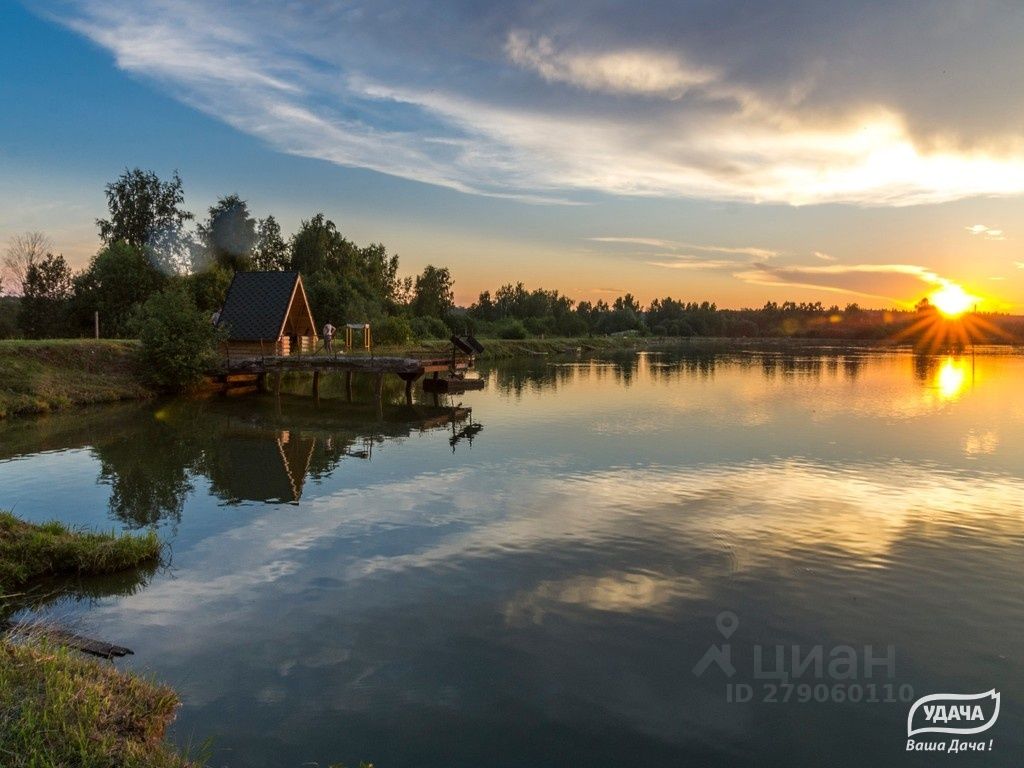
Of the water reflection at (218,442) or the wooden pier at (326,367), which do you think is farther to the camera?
the wooden pier at (326,367)

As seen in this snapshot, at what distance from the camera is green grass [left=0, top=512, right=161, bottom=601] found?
1049 cm

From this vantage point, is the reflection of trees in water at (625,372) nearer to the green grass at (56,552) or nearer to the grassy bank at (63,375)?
the grassy bank at (63,375)

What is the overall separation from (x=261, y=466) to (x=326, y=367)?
1537cm

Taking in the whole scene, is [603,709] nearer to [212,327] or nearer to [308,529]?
[308,529]

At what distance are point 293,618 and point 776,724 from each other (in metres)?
6.07

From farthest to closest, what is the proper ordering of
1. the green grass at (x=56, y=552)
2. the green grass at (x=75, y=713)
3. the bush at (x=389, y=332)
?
the bush at (x=389, y=332) → the green grass at (x=56, y=552) → the green grass at (x=75, y=713)

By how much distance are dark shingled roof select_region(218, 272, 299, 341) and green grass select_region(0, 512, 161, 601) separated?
91.5 ft

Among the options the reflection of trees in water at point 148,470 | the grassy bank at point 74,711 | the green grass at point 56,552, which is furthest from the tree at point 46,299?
the grassy bank at point 74,711

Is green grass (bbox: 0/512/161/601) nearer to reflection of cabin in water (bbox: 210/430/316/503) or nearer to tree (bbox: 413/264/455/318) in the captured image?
reflection of cabin in water (bbox: 210/430/316/503)

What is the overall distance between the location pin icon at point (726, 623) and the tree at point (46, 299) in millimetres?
48387

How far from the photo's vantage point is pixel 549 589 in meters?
10.7

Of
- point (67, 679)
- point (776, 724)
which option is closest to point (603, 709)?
point (776, 724)

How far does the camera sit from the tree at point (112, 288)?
4591cm
